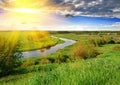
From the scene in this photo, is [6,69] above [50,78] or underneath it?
→ underneath

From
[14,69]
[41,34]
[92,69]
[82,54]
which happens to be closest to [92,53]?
[82,54]

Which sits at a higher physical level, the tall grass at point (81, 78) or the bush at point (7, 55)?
the tall grass at point (81, 78)

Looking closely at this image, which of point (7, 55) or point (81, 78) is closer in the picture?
point (81, 78)

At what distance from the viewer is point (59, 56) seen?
131ft

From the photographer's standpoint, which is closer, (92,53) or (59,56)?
(59,56)

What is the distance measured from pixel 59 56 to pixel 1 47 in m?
14.9

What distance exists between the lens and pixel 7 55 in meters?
27.7

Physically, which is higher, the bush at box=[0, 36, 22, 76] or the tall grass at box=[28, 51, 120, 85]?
the tall grass at box=[28, 51, 120, 85]

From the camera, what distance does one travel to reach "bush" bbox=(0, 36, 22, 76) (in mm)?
26906

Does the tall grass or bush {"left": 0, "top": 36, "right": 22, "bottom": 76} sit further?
bush {"left": 0, "top": 36, "right": 22, "bottom": 76}

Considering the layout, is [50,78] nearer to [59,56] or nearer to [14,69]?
[14,69]

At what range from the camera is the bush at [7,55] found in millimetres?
26906

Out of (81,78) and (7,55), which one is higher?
(81,78)

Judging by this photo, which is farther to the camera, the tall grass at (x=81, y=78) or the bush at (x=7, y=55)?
the bush at (x=7, y=55)
